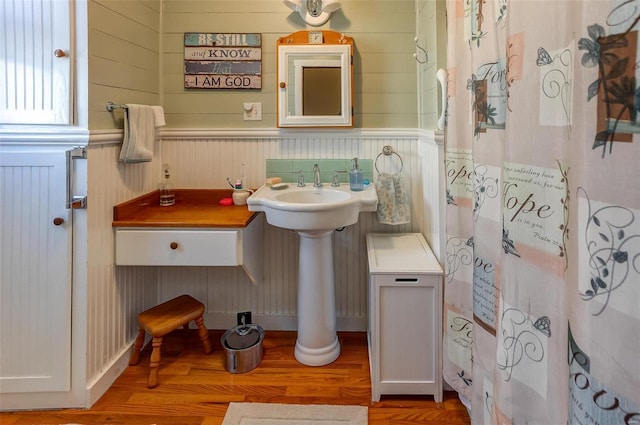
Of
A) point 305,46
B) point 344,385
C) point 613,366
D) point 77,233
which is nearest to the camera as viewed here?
point 613,366

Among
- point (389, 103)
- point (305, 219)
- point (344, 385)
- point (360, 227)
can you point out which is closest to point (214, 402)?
point (344, 385)

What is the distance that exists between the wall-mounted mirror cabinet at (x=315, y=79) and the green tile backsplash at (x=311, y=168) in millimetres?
211

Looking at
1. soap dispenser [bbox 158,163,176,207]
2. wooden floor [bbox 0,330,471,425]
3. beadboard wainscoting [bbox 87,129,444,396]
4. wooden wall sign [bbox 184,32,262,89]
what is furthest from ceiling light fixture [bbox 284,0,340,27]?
wooden floor [bbox 0,330,471,425]

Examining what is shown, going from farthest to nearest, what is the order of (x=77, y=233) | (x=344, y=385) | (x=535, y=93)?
(x=344, y=385)
(x=77, y=233)
(x=535, y=93)

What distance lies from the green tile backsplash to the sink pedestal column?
1.47 ft

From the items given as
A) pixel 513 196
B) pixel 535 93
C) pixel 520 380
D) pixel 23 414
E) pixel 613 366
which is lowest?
pixel 23 414

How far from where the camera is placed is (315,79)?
219 centimetres

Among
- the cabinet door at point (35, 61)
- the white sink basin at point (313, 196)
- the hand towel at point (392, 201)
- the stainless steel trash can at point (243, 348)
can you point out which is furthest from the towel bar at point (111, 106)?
the hand towel at point (392, 201)

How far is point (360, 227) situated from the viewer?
89.9 inches

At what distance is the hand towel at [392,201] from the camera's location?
212 cm

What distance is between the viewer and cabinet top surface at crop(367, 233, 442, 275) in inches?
65.7

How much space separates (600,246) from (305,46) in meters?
1.93

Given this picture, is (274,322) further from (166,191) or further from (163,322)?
(166,191)

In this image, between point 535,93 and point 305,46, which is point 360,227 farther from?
point 535,93
